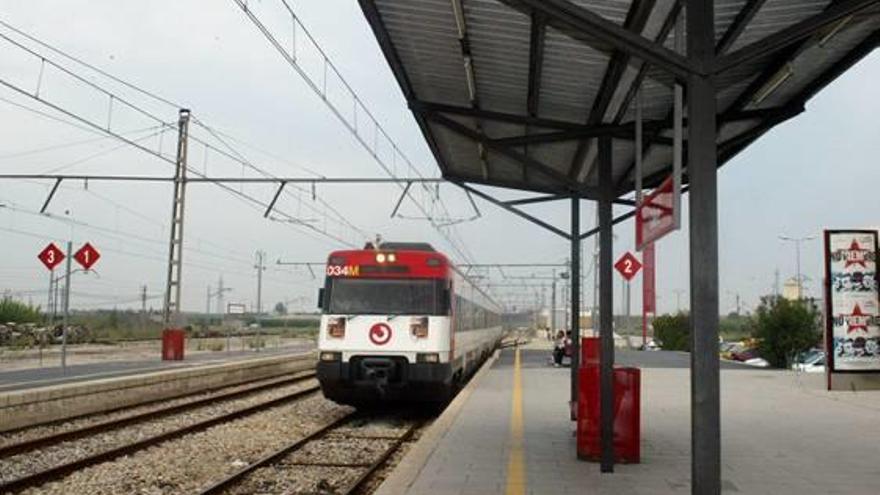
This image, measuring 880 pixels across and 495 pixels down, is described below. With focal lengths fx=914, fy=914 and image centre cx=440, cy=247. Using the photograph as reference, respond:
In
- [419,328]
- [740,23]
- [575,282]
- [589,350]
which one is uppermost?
[740,23]

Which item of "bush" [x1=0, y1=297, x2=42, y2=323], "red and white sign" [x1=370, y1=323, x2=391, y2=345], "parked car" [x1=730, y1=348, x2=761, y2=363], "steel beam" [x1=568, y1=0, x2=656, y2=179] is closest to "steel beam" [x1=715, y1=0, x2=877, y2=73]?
"steel beam" [x1=568, y1=0, x2=656, y2=179]

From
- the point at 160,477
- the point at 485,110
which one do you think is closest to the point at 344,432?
the point at 160,477

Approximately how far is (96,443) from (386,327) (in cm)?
470

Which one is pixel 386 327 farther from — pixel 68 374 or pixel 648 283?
pixel 648 283

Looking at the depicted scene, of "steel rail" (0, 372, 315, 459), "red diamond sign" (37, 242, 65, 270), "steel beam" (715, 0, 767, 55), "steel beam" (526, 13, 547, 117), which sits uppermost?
"steel beam" (526, 13, 547, 117)

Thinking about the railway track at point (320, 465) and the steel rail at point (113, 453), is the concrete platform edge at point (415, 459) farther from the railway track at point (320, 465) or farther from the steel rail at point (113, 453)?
the steel rail at point (113, 453)

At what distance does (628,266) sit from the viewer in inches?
928

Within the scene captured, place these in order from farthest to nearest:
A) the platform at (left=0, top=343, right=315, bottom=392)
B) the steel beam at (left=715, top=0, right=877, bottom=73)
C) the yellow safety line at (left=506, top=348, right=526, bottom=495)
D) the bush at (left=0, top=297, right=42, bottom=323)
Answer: the bush at (left=0, top=297, right=42, bottom=323)
the platform at (left=0, top=343, right=315, bottom=392)
the yellow safety line at (left=506, top=348, right=526, bottom=495)
the steel beam at (left=715, top=0, right=877, bottom=73)

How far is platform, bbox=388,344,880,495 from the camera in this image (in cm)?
826

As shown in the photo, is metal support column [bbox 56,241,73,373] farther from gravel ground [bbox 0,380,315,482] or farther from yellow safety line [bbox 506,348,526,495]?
yellow safety line [bbox 506,348,526,495]

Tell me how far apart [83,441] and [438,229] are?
2560 cm

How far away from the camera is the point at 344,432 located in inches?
575

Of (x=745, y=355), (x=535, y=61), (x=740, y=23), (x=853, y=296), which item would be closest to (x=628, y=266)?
(x=853, y=296)

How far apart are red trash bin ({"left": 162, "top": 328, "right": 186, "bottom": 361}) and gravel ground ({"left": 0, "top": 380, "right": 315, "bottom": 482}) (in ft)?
Answer: 25.7
